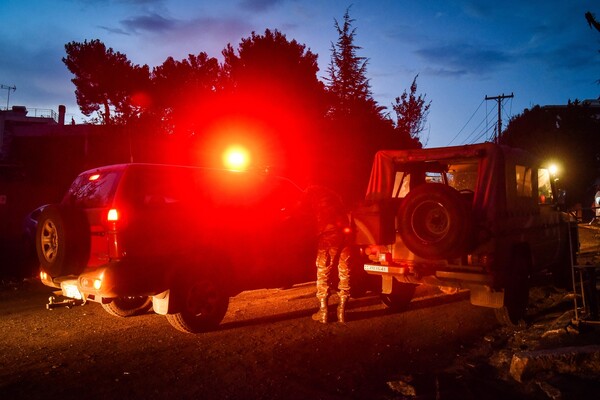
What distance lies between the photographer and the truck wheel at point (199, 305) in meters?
5.49

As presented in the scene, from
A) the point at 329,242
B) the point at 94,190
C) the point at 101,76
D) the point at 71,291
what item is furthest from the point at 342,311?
the point at 101,76

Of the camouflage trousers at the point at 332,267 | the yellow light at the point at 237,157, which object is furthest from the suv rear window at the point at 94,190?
the yellow light at the point at 237,157

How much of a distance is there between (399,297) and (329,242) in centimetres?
153

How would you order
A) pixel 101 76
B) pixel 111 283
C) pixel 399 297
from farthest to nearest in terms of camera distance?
pixel 101 76
pixel 399 297
pixel 111 283

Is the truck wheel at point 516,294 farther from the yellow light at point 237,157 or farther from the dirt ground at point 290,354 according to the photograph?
the yellow light at point 237,157

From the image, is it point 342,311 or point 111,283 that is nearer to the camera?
point 111,283

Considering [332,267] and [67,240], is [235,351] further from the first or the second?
[67,240]

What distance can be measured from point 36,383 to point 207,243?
231cm

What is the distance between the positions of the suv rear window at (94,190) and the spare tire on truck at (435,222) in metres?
3.53

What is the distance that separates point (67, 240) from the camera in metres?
4.96

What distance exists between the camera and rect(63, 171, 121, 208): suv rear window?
5.11 metres

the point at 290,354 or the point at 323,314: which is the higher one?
the point at 323,314

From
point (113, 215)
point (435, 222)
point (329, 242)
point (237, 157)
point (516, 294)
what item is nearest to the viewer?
point (113, 215)

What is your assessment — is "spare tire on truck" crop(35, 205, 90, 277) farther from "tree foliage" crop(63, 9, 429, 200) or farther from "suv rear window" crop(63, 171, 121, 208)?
"tree foliage" crop(63, 9, 429, 200)
